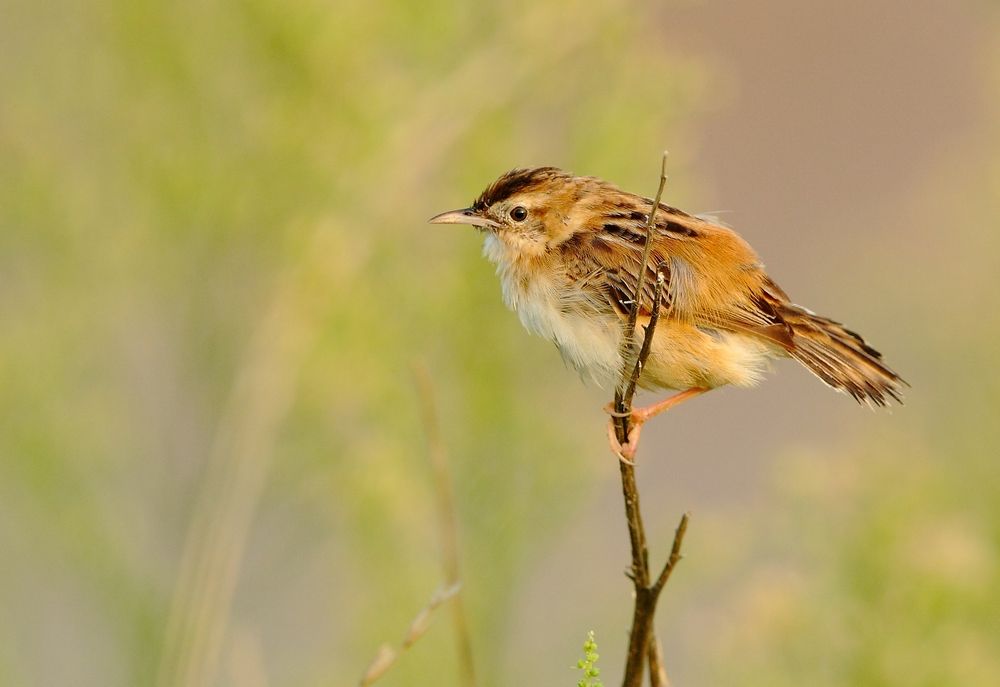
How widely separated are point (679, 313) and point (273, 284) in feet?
6.72

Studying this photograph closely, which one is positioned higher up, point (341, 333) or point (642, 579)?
point (341, 333)

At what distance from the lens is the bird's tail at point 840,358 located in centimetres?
297

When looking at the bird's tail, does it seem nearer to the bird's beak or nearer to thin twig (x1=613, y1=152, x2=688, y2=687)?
the bird's beak

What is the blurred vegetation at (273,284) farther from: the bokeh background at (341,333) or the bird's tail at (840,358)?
the bird's tail at (840,358)

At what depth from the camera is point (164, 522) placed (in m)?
5.04

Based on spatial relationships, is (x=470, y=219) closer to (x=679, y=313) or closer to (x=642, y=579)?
(x=679, y=313)

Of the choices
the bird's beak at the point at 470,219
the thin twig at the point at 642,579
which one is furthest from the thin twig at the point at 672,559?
the bird's beak at the point at 470,219

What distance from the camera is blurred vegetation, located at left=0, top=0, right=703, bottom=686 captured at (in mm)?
4816

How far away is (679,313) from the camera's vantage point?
9.90 feet

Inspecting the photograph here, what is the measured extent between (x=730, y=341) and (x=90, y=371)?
295 centimetres

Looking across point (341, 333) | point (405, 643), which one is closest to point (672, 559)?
point (405, 643)

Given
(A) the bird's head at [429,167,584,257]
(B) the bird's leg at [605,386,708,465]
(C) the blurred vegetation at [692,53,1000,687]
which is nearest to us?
(B) the bird's leg at [605,386,708,465]

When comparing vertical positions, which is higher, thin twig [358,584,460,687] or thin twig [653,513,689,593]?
thin twig [653,513,689,593]

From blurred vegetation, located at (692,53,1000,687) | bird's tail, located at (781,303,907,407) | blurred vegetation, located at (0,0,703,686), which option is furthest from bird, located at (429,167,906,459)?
blurred vegetation, located at (0,0,703,686)
